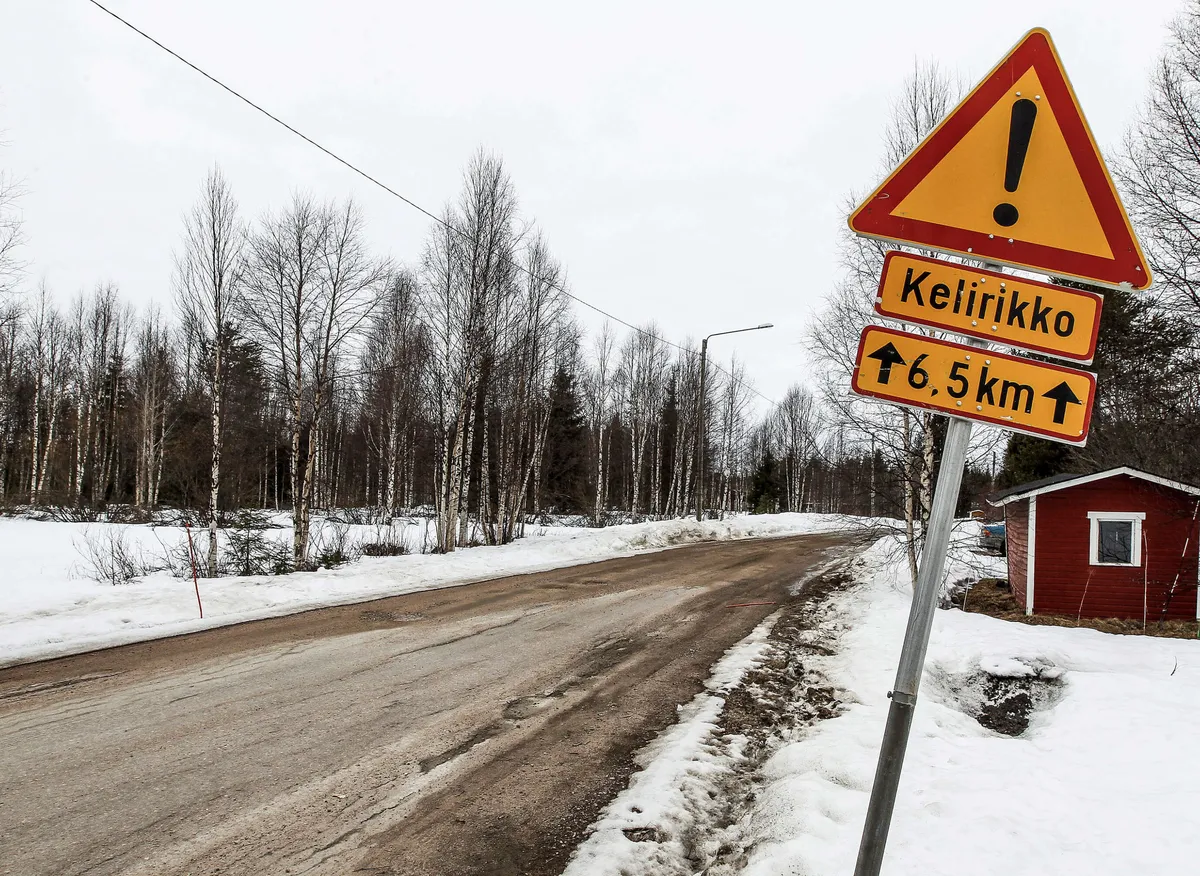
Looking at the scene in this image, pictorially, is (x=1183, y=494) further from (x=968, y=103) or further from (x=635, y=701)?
(x=968, y=103)

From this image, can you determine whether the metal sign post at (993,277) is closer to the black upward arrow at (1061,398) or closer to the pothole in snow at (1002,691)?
the black upward arrow at (1061,398)

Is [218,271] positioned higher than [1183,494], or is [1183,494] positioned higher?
[218,271]

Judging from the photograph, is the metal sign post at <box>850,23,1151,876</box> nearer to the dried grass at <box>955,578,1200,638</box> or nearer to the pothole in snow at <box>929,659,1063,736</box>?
the pothole in snow at <box>929,659,1063,736</box>

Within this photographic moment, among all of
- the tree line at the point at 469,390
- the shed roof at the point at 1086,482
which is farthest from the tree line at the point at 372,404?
the shed roof at the point at 1086,482

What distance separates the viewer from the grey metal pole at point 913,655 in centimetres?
172

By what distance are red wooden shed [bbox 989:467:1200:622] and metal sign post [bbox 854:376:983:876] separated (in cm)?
1574

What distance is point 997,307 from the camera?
1857mm

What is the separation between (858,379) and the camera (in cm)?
195

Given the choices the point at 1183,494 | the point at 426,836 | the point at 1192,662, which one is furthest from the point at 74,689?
the point at 1183,494

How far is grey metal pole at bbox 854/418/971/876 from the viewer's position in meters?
1.72

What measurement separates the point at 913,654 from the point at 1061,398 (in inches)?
31.6

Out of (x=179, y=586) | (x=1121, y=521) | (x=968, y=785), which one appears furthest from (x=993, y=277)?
(x=1121, y=521)

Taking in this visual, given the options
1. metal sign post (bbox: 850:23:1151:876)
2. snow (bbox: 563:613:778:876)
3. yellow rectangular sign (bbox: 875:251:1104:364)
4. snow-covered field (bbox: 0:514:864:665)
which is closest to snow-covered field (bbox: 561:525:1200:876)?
snow (bbox: 563:613:778:876)

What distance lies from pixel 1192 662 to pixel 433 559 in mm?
12849
